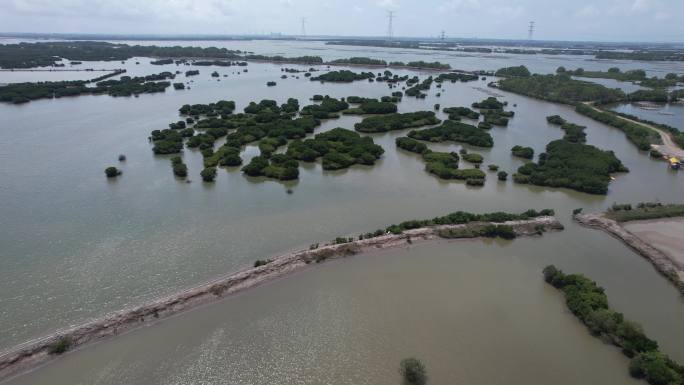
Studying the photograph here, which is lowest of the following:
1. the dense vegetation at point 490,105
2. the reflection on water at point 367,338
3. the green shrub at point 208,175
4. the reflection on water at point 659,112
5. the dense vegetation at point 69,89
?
the reflection on water at point 367,338

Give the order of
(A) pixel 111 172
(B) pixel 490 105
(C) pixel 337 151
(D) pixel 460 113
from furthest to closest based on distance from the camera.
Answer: (B) pixel 490 105, (D) pixel 460 113, (C) pixel 337 151, (A) pixel 111 172

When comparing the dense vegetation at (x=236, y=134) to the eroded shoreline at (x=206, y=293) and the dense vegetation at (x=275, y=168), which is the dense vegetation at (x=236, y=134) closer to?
the dense vegetation at (x=275, y=168)

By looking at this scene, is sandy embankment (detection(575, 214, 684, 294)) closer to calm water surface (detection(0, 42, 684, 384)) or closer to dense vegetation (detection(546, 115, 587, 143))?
calm water surface (detection(0, 42, 684, 384))

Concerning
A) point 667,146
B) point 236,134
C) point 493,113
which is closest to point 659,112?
point 667,146

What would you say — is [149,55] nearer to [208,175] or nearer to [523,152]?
[208,175]

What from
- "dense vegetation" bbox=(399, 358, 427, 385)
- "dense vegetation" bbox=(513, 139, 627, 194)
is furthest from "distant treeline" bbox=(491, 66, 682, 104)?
"dense vegetation" bbox=(399, 358, 427, 385)

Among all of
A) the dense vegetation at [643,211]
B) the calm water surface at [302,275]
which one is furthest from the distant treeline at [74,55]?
the dense vegetation at [643,211]
